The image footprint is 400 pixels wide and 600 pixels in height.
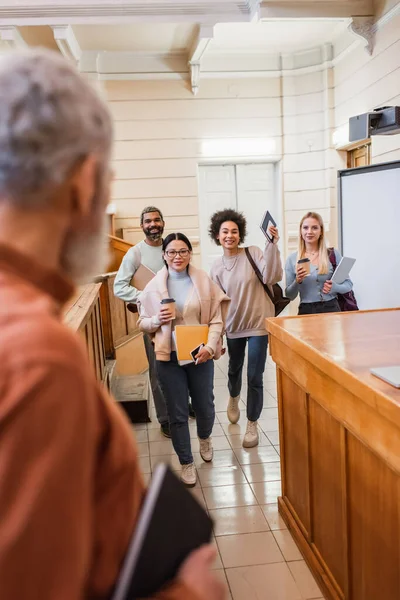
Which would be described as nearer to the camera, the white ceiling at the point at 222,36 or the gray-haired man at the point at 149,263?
the gray-haired man at the point at 149,263

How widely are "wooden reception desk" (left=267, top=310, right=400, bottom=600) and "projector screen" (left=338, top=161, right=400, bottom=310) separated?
2.00 meters

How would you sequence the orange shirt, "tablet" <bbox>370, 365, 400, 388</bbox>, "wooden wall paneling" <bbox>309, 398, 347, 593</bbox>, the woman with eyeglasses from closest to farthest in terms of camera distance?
the orange shirt → "tablet" <bbox>370, 365, 400, 388</bbox> → "wooden wall paneling" <bbox>309, 398, 347, 593</bbox> → the woman with eyeglasses

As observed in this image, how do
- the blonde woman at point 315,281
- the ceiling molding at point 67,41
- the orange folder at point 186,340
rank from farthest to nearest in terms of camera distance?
1. the ceiling molding at point 67,41
2. the blonde woman at point 315,281
3. the orange folder at point 186,340

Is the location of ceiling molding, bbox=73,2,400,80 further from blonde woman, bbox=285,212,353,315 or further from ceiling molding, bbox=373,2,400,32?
blonde woman, bbox=285,212,353,315

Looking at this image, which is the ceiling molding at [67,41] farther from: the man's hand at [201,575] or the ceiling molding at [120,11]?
the man's hand at [201,575]

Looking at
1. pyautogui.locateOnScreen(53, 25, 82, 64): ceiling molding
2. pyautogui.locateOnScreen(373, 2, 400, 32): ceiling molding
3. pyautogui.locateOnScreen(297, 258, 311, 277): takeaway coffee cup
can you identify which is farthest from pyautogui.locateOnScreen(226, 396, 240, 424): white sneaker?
pyautogui.locateOnScreen(53, 25, 82, 64): ceiling molding

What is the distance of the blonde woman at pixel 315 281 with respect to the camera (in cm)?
400

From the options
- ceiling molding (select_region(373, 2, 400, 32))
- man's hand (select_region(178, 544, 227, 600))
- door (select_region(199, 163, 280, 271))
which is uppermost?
ceiling molding (select_region(373, 2, 400, 32))

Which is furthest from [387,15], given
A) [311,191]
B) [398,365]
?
[398,365]

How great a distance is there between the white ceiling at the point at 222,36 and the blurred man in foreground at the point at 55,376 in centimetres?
632

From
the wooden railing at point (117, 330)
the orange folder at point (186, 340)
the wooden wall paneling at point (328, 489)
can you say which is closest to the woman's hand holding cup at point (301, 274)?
the orange folder at point (186, 340)

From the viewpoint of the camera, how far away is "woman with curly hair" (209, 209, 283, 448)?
379cm

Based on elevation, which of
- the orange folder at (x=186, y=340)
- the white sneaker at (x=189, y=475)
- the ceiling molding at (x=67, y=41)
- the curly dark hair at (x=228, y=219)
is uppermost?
the ceiling molding at (x=67, y=41)

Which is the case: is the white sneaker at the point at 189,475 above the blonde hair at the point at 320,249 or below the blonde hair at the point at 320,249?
below
